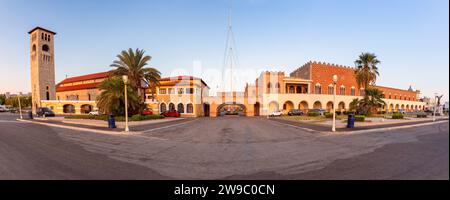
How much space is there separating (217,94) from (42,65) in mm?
50557

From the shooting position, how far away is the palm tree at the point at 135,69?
76.9 ft

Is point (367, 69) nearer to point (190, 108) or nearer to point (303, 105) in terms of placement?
point (303, 105)

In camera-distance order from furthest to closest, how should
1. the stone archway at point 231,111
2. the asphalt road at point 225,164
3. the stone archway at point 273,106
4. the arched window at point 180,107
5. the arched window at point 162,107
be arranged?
1. the stone archway at point 231,111
2. the stone archway at point 273,106
3. the arched window at point 162,107
4. the arched window at point 180,107
5. the asphalt road at point 225,164

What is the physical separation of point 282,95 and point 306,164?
3323cm

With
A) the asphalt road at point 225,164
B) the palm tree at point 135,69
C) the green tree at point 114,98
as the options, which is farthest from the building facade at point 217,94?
the asphalt road at point 225,164

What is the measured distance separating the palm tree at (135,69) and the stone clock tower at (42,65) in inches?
1601

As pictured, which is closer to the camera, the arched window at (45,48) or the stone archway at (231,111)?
the stone archway at (231,111)

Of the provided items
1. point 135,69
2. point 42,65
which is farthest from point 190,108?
point 42,65

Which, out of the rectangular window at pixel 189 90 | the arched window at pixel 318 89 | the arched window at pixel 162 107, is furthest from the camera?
the arched window at pixel 318 89

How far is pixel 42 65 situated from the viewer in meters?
46.8

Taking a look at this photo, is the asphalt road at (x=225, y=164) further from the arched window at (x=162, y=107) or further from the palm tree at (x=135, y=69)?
the arched window at (x=162, y=107)

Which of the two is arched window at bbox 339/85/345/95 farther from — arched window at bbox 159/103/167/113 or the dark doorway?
arched window at bbox 159/103/167/113
